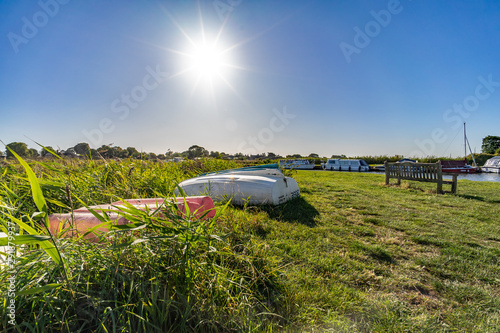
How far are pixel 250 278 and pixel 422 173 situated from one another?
9118 millimetres

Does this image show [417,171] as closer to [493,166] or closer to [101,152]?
[101,152]

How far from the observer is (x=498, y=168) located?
2691cm

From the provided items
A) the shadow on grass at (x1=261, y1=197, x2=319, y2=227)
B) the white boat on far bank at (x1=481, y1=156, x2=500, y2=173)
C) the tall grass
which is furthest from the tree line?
the white boat on far bank at (x1=481, y1=156, x2=500, y2=173)

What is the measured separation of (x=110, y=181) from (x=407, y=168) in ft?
33.6

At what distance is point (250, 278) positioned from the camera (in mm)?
1811

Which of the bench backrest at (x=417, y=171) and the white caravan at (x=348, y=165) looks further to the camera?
the white caravan at (x=348, y=165)

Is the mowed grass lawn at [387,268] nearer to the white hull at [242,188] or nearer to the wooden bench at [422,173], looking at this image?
the white hull at [242,188]

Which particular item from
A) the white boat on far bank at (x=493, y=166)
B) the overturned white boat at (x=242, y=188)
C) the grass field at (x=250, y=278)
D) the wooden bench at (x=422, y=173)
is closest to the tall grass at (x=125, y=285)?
the grass field at (x=250, y=278)

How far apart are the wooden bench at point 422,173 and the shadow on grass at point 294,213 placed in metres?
5.69

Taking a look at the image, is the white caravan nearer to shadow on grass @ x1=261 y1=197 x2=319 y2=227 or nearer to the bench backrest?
the bench backrest

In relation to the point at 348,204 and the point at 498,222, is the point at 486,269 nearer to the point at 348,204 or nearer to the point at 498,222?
the point at 498,222

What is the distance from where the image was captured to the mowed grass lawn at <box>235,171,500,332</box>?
1558mm

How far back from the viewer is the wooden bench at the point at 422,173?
24.1 ft

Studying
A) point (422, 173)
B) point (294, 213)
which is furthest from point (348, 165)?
point (294, 213)
